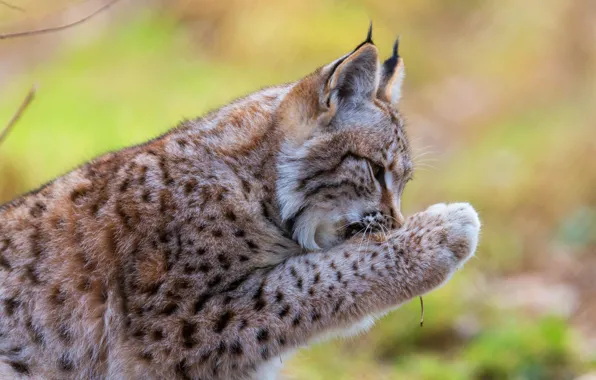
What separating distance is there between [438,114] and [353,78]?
8185mm

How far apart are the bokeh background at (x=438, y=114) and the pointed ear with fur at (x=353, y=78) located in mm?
1185

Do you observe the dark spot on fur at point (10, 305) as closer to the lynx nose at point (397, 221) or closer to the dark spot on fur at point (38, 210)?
the dark spot on fur at point (38, 210)

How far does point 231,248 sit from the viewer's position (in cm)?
401

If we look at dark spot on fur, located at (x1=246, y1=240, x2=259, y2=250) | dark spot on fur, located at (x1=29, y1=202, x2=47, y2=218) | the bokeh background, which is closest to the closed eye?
dark spot on fur, located at (x1=246, y1=240, x2=259, y2=250)

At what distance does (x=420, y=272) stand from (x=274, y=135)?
2.97 feet

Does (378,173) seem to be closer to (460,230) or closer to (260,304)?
(460,230)

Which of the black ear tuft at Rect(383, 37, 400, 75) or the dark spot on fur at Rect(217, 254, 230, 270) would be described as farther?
the black ear tuft at Rect(383, 37, 400, 75)

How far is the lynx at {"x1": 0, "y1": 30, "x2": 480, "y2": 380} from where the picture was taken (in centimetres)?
395

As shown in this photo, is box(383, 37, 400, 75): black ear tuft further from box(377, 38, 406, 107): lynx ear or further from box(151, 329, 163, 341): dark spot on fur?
box(151, 329, 163, 341): dark spot on fur

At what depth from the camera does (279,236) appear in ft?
13.7

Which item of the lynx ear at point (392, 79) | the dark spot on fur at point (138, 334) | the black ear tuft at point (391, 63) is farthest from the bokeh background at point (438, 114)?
the dark spot on fur at point (138, 334)

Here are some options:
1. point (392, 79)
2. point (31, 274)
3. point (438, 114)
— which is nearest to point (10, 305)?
point (31, 274)

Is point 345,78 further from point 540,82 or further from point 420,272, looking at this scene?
point 540,82

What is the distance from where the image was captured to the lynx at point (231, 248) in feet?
13.0
